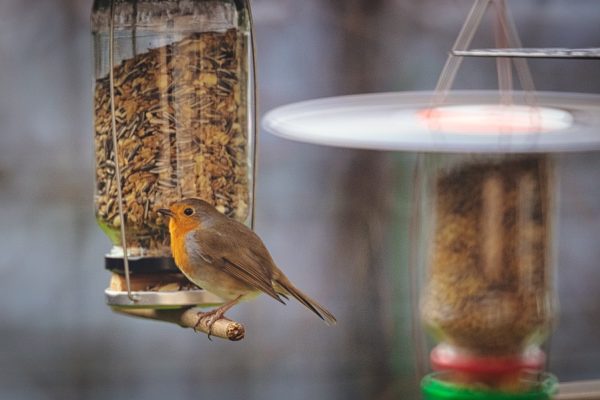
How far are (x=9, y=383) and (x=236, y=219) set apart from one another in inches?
108

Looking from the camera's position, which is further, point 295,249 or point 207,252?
point 295,249

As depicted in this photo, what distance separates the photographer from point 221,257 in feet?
6.71

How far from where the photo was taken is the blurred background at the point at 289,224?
164 inches

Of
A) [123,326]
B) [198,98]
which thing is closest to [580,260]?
[123,326]

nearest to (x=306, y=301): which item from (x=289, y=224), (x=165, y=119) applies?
(x=165, y=119)

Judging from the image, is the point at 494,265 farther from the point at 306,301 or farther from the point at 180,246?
the point at 180,246

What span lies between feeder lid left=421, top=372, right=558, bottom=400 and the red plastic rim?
26mm

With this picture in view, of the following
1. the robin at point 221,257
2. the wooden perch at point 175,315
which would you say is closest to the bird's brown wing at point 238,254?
the robin at point 221,257

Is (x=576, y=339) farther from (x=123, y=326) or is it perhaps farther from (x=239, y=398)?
(x=123, y=326)

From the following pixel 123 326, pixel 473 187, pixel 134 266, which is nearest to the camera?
pixel 473 187

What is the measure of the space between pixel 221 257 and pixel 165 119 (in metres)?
0.35

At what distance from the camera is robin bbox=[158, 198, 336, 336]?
2.04 metres

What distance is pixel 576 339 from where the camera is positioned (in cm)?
473

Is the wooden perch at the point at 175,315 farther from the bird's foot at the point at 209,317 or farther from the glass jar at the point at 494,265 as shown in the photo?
the glass jar at the point at 494,265
